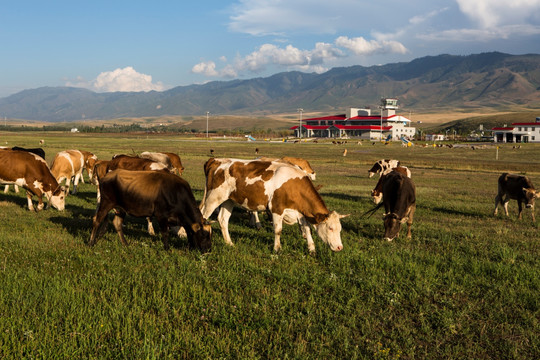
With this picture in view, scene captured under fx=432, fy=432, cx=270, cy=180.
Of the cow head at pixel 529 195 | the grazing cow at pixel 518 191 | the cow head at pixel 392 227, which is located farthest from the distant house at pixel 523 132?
the cow head at pixel 392 227

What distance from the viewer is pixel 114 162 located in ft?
50.1

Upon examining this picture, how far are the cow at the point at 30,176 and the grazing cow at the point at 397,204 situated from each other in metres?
11.3

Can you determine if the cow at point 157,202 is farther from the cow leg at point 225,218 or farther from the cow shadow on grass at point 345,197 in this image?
the cow shadow on grass at point 345,197

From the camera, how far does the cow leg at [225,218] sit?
36.3 ft

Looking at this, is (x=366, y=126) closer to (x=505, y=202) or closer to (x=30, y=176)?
(x=505, y=202)

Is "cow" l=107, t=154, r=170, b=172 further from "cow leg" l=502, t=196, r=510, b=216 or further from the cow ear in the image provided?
"cow leg" l=502, t=196, r=510, b=216

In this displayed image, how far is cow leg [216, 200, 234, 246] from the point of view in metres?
11.1

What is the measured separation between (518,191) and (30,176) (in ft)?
59.1

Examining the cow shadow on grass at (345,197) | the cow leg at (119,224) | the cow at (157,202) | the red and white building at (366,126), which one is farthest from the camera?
the red and white building at (366,126)

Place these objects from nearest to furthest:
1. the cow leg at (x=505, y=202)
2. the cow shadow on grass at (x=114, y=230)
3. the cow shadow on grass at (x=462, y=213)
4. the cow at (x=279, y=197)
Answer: the cow at (x=279, y=197) → the cow shadow on grass at (x=114, y=230) → the cow shadow on grass at (x=462, y=213) → the cow leg at (x=505, y=202)

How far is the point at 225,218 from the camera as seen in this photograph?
450 inches

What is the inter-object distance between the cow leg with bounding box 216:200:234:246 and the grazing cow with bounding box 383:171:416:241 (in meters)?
4.28

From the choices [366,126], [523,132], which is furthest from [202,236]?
[366,126]

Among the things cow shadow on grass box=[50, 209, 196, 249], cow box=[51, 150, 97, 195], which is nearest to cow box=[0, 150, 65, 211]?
cow shadow on grass box=[50, 209, 196, 249]
